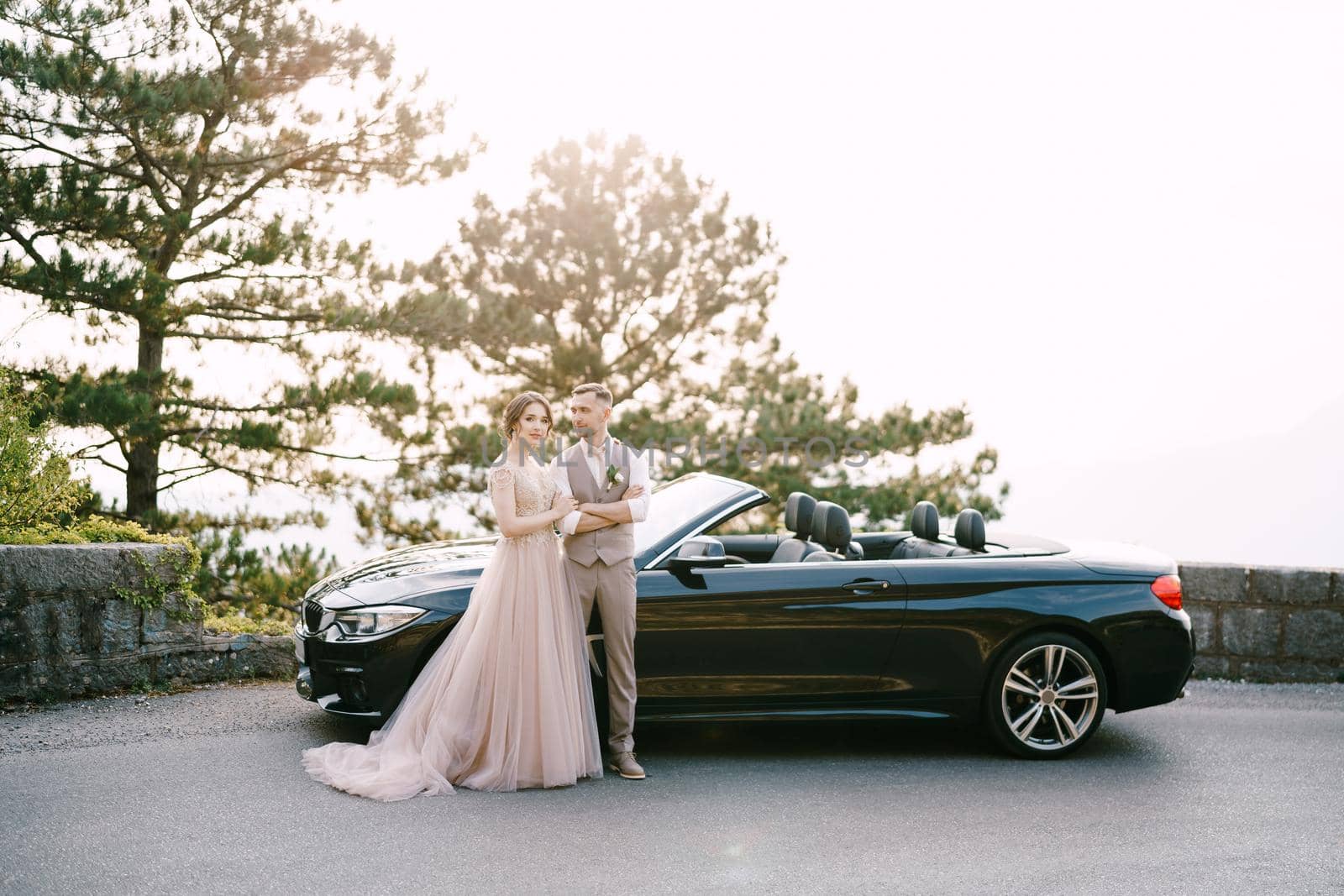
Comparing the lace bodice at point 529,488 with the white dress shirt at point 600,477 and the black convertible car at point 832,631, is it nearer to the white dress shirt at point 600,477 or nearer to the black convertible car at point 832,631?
the white dress shirt at point 600,477

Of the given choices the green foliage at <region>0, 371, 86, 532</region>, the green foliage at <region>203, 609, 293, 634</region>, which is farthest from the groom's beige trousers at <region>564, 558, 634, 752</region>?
the green foliage at <region>0, 371, 86, 532</region>

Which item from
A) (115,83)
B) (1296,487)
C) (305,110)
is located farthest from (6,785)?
(1296,487)

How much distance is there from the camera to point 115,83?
1373cm

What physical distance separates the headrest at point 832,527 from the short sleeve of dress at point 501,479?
1.63 m

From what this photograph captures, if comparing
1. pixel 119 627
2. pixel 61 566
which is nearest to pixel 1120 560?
pixel 119 627

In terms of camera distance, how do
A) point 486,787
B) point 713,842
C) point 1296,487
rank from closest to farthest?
point 713,842 < point 486,787 < point 1296,487

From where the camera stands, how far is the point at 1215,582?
351 inches

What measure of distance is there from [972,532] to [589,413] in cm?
234

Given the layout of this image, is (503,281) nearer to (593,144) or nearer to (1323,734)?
(593,144)

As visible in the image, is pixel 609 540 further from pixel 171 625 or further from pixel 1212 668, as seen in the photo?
pixel 1212 668

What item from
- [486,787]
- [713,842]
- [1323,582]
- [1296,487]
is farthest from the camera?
[1296,487]

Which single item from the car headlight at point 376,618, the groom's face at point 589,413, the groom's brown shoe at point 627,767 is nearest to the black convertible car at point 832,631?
the car headlight at point 376,618

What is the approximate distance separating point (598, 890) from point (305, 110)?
14088 mm

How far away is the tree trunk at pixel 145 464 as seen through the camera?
15.5 meters
